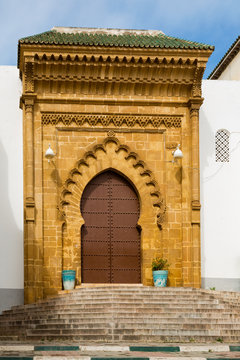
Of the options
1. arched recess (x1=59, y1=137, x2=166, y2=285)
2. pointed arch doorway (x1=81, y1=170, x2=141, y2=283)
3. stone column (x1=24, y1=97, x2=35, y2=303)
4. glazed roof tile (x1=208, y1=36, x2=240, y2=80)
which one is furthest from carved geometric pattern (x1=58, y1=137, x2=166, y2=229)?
glazed roof tile (x1=208, y1=36, x2=240, y2=80)

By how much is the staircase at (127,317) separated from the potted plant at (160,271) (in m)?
0.82

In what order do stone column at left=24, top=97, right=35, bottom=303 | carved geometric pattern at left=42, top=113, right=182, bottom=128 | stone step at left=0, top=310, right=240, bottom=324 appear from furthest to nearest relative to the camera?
carved geometric pattern at left=42, top=113, right=182, bottom=128, stone column at left=24, top=97, right=35, bottom=303, stone step at left=0, top=310, right=240, bottom=324

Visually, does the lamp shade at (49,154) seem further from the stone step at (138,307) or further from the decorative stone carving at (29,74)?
the stone step at (138,307)

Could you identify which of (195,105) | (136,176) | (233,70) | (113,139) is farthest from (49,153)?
(233,70)

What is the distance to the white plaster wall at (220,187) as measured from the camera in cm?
2052

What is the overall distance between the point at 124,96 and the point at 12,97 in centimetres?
262

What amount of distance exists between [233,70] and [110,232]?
283 inches

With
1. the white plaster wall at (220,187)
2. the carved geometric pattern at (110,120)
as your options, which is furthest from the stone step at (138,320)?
the carved geometric pattern at (110,120)

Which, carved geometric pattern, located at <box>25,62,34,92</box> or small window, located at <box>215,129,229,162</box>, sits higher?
carved geometric pattern, located at <box>25,62,34,92</box>

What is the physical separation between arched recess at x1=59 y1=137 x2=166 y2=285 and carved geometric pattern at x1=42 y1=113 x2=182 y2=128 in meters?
0.46

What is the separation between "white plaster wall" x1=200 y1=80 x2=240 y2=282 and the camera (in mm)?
20516

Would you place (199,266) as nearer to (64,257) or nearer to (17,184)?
(64,257)

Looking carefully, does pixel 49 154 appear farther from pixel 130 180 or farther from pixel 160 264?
pixel 160 264

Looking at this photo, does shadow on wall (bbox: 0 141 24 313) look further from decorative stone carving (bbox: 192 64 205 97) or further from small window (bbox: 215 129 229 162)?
small window (bbox: 215 129 229 162)
